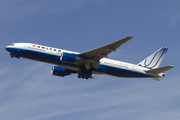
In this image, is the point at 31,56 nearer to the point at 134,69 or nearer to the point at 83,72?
the point at 83,72

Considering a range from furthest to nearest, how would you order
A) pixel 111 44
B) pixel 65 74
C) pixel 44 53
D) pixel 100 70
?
pixel 65 74 → pixel 100 70 → pixel 44 53 → pixel 111 44

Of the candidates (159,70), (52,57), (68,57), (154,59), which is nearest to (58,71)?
(52,57)

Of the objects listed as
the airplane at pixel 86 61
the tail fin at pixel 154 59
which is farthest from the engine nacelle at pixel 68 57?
the tail fin at pixel 154 59

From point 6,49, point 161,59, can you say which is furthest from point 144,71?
point 6,49

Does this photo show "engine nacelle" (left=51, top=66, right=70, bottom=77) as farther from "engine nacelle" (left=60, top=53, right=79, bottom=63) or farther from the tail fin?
the tail fin

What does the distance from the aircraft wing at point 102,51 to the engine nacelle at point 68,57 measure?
1.38 metres

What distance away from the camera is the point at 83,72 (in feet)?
152

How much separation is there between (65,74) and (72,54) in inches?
353

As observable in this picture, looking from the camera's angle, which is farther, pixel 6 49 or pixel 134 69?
pixel 134 69

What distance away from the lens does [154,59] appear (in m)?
53.3

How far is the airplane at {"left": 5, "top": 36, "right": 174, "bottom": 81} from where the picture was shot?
1683 inches

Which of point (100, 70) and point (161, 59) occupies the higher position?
point (161, 59)

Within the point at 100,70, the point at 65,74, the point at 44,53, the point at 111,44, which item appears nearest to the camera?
the point at 111,44

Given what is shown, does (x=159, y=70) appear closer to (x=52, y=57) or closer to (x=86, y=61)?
(x=86, y=61)
